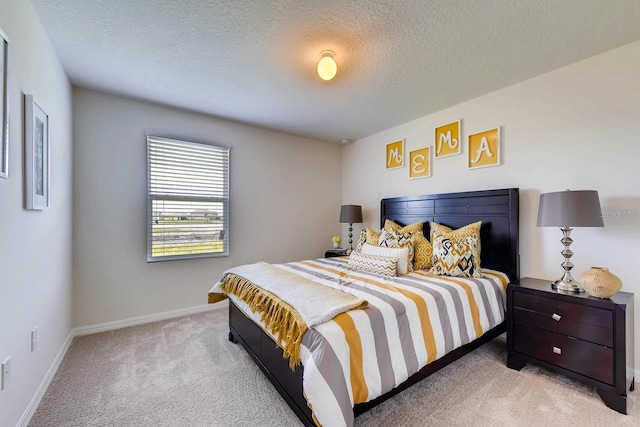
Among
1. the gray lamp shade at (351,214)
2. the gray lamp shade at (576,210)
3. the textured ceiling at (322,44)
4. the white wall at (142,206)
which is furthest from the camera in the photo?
the gray lamp shade at (351,214)

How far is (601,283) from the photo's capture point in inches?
71.5

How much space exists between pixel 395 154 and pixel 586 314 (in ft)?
8.58

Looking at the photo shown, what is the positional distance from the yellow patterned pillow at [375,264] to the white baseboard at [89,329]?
6.82ft

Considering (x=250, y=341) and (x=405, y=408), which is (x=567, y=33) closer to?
(x=405, y=408)

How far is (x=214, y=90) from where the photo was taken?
2768 mm

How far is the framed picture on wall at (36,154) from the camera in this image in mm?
1633

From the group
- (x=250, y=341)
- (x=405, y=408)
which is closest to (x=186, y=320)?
(x=250, y=341)

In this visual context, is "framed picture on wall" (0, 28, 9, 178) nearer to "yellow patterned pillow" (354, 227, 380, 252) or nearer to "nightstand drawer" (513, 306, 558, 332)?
"yellow patterned pillow" (354, 227, 380, 252)

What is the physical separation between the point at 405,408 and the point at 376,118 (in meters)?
3.10

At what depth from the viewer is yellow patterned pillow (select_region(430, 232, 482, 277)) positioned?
239 cm

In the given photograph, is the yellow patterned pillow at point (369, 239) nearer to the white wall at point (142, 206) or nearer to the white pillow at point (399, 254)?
the white pillow at point (399, 254)

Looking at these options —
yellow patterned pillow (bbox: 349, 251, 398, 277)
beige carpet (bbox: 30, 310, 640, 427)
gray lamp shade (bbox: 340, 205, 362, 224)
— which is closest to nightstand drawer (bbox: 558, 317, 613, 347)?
beige carpet (bbox: 30, 310, 640, 427)

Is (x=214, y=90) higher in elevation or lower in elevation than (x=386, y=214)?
higher

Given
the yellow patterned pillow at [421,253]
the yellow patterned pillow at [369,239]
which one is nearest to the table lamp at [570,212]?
the yellow patterned pillow at [421,253]
